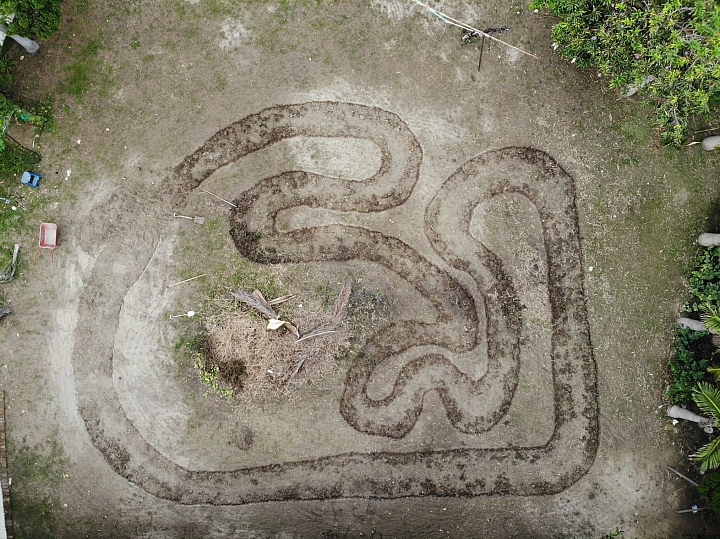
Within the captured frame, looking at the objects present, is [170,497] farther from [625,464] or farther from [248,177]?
[625,464]

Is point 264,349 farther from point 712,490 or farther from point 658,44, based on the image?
point 712,490

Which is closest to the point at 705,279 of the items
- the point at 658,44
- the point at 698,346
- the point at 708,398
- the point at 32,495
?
the point at 698,346

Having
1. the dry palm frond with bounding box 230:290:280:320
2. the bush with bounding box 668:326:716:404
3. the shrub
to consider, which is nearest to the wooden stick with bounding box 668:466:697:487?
the bush with bounding box 668:326:716:404

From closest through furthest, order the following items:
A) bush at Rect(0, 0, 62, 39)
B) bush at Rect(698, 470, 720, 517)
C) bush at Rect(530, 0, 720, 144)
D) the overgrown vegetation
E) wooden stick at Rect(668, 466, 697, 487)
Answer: bush at Rect(530, 0, 720, 144)
bush at Rect(0, 0, 62, 39)
bush at Rect(698, 470, 720, 517)
the overgrown vegetation
wooden stick at Rect(668, 466, 697, 487)

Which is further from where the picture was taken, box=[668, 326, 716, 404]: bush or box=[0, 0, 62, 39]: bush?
box=[668, 326, 716, 404]: bush

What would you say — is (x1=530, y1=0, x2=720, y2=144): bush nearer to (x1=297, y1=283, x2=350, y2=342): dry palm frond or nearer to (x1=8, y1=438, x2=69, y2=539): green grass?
(x1=297, y1=283, x2=350, y2=342): dry palm frond

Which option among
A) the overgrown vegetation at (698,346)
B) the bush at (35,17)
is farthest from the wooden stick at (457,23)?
the bush at (35,17)
